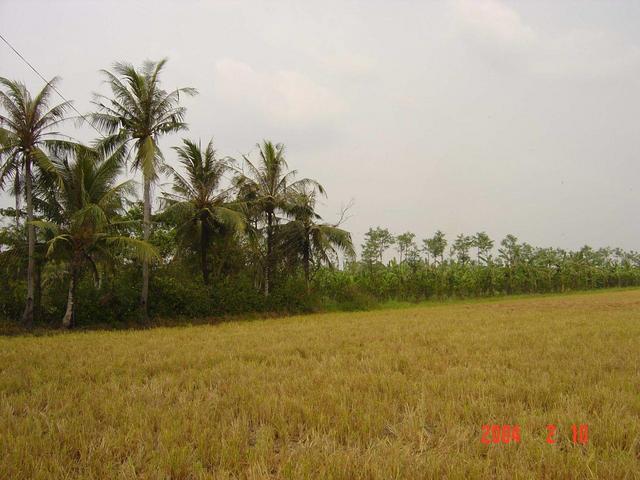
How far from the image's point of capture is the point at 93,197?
1437cm

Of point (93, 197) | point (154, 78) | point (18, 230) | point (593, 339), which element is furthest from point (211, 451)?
point (18, 230)

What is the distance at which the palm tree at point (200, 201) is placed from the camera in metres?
16.5

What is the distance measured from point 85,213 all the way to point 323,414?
39.7 ft

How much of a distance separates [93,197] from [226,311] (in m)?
6.86

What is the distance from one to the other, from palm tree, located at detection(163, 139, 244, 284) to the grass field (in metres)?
10.1

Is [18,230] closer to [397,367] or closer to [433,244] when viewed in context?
[397,367]

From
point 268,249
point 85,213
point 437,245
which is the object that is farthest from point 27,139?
point 437,245

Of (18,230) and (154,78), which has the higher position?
(154,78)

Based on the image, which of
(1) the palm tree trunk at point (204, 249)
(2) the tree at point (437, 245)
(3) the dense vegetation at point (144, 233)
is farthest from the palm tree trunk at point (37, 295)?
(2) the tree at point (437, 245)

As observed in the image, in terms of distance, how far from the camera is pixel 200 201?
17.0 m

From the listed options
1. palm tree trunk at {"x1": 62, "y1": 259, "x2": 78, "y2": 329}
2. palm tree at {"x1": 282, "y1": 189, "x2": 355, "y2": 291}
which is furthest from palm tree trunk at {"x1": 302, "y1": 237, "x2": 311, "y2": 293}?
palm tree trunk at {"x1": 62, "y1": 259, "x2": 78, "y2": 329}
